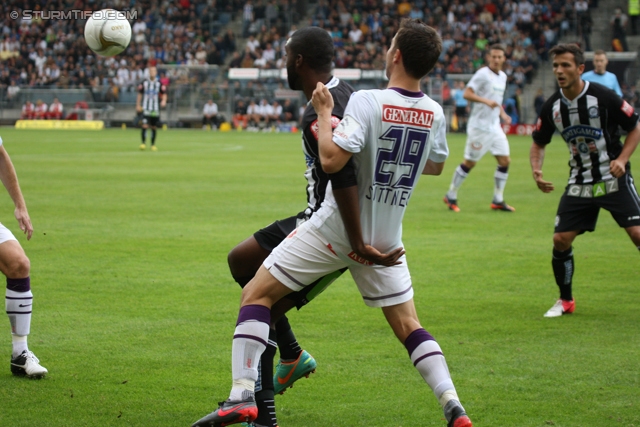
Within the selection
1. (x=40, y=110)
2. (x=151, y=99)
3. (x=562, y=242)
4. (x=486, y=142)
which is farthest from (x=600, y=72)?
(x=40, y=110)

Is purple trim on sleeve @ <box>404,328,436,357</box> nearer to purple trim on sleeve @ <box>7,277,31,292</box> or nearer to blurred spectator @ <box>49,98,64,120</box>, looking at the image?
purple trim on sleeve @ <box>7,277,31,292</box>

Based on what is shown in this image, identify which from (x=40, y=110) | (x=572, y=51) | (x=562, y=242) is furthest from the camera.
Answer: (x=40, y=110)

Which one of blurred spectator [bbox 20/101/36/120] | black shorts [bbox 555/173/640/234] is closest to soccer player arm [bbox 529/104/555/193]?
black shorts [bbox 555/173/640/234]

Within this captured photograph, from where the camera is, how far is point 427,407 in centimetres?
488

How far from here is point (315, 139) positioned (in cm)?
427

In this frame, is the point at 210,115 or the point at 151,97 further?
the point at 210,115

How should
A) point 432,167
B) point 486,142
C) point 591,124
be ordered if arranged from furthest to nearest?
point 486,142 < point 591,124 < point 432,167

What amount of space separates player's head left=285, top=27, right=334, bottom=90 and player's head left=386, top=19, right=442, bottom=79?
44 centimetres

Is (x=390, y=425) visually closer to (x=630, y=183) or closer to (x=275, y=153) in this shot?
(x=630, y=183)

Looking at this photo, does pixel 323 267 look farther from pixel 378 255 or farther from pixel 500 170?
pixel 500 170

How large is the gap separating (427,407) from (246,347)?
137 cm

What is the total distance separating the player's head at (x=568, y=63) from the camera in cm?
675

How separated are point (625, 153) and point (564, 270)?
1.18m

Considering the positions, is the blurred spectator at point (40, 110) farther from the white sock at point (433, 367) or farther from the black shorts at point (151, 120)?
the white sock at point (433, 367)
